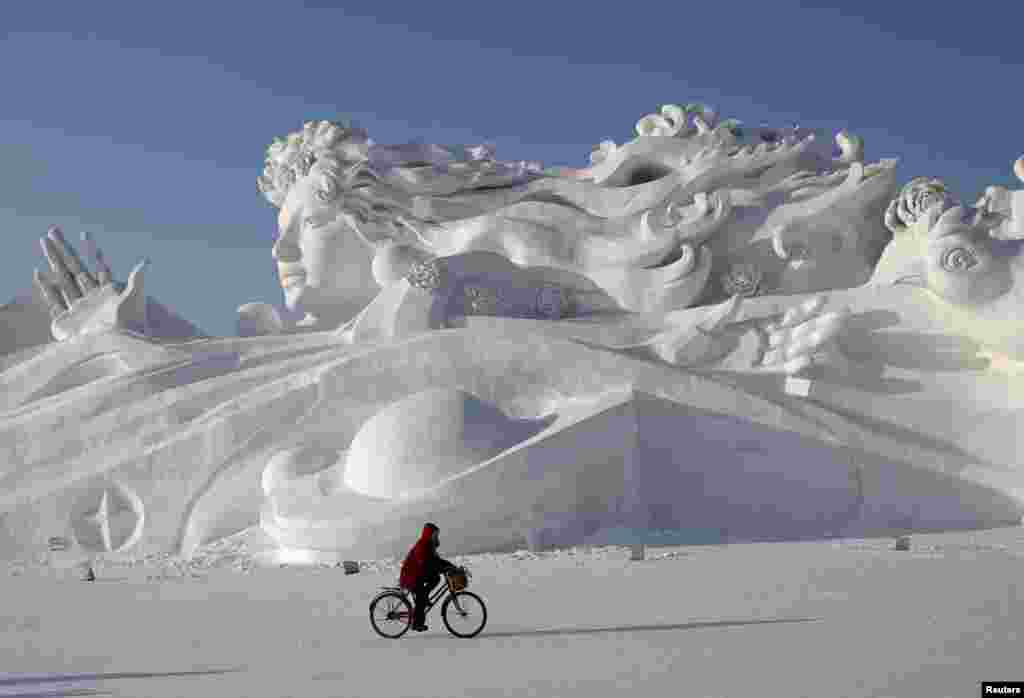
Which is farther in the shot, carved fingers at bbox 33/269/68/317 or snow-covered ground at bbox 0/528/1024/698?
carved fingers at bbox 33/269/68/317

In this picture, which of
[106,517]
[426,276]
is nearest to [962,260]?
[426,276]

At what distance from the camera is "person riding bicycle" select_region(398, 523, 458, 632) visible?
23.8 ft

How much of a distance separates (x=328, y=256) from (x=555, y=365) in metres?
3.87

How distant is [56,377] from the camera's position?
15578mm

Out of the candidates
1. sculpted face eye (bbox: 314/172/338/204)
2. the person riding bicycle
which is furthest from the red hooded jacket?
sculpted face eye (bbox: 314/172/338/204)

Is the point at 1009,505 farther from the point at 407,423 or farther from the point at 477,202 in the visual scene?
the point at 477,202

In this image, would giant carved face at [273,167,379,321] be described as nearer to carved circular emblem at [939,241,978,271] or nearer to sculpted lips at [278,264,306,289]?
sculpted lips at [278,264,306,289]

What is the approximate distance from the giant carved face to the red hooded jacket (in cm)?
959

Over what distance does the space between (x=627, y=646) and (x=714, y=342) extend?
7.84 metres

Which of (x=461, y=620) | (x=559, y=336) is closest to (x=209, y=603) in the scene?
(x=461, y=620)

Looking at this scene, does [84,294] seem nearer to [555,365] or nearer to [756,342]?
[555,365]

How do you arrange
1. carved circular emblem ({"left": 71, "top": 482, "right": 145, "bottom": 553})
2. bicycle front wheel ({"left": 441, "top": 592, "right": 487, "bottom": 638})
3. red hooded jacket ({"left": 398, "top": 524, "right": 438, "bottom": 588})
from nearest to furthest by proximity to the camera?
red hooded jacket ({"left": 398, "top": 524, "right": 438, "bottom": 588})
bicycle front wheel ({"left": 441, "top": 592, "right": 487, "bottom": 638})
carved circular emblem ({"left": 71, "top": 482, "right": 145, "bottom": 553})

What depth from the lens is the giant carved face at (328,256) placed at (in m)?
16.7

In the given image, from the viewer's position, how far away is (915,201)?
15766mm
